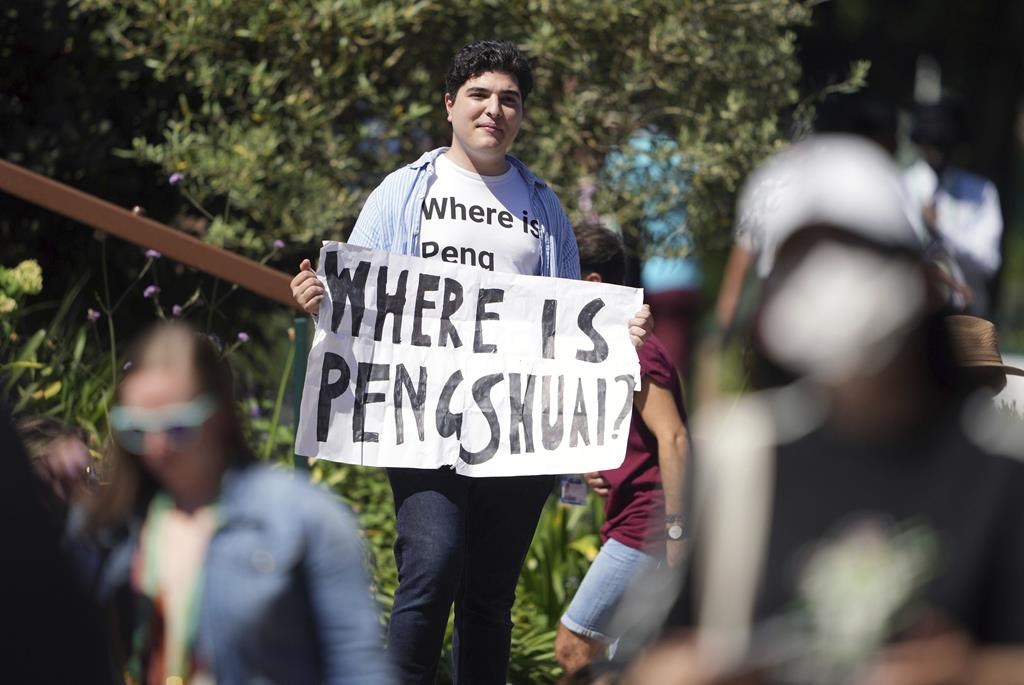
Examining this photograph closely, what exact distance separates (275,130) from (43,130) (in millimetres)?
1184

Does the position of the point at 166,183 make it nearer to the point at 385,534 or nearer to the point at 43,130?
the point at 43,130

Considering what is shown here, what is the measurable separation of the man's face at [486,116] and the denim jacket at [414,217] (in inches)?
4.9

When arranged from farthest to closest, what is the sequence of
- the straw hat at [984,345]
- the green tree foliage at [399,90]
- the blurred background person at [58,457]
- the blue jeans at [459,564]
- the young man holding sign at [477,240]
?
the green tree foliage at [399,90], the young man holding sign at [477,240], the blue jeans at [459,564], the straw hat at [984,345], the blurred background person at [58,457]

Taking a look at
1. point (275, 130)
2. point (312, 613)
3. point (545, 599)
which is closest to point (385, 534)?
point (545, 599)

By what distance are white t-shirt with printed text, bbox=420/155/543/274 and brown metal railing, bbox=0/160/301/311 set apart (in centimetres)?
139

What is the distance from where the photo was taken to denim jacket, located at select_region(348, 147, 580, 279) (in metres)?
4.99

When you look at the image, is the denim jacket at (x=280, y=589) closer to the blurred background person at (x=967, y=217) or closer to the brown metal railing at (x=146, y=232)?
the brown metal railing at (x=146, y=232)

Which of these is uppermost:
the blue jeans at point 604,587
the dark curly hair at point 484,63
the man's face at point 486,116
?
the dark curly hair at point 484,63

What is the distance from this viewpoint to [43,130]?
8.20 meters

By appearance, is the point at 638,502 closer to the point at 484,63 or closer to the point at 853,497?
the point at 484,63

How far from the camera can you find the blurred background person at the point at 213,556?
293cm

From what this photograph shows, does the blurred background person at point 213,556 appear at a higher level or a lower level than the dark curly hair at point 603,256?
lower

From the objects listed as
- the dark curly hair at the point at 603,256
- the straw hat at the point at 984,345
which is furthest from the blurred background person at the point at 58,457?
the dark curly hair at the point at 603,256

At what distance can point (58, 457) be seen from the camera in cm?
371
